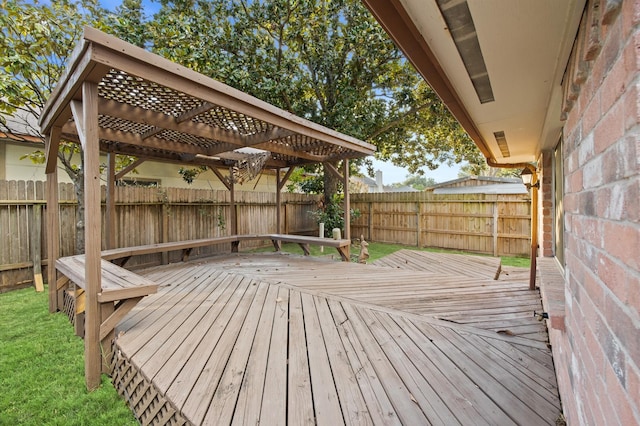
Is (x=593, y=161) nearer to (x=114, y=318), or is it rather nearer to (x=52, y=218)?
(x=114, y=318)

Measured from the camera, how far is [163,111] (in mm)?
3287

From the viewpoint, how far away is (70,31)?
4480 millimetres

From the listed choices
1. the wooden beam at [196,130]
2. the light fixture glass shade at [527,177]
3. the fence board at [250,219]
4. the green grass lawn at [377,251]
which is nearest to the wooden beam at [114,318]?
the wooden beam at [196,130]

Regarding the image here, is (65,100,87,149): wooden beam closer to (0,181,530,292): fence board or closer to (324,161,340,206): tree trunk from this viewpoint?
(0,181,530,292): fence board

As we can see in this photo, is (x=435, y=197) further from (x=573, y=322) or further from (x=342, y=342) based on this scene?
(x=573, y=322)

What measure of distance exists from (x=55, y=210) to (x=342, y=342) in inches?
139

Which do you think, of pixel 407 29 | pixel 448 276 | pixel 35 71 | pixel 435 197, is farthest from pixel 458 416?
pixel 435 197

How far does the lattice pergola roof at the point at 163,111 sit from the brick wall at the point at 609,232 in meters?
2.58

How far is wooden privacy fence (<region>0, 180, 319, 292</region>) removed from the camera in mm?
4402

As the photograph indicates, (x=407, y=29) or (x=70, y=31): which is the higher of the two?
(x=70, y=31)

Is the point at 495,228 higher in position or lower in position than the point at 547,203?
lower

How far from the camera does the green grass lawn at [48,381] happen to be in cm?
179

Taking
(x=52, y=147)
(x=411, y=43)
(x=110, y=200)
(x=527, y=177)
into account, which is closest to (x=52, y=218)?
(x=52, y=147)

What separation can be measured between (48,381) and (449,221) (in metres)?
8.68
